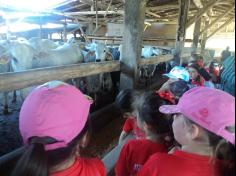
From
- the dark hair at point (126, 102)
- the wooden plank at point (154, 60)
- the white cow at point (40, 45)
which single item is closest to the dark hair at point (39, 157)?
the dark hair at point (126, 102)

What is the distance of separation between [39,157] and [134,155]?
679mm

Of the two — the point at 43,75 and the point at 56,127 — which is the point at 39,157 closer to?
the point at 56,127

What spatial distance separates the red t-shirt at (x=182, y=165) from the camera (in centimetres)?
109

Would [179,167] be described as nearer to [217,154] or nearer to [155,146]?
[217,154]

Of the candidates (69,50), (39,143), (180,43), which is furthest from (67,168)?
(180,43)

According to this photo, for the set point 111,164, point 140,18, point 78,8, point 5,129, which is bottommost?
point 5,129

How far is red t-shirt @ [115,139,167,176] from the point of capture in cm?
152

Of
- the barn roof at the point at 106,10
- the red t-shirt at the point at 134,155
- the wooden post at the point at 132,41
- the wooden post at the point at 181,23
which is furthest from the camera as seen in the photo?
the barn roof at the point at 106,10

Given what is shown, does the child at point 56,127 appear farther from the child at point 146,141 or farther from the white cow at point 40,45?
the white cow at point 40,45

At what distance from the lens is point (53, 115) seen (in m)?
1.07

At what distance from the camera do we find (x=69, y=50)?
5.30 m

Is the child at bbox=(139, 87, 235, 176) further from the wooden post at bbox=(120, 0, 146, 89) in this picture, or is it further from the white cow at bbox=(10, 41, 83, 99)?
the white cow at bbox=(10, 41, 83, 99)

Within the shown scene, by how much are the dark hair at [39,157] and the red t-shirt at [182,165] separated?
1.15ft

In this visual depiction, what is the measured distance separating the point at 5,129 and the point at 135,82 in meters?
1.86
